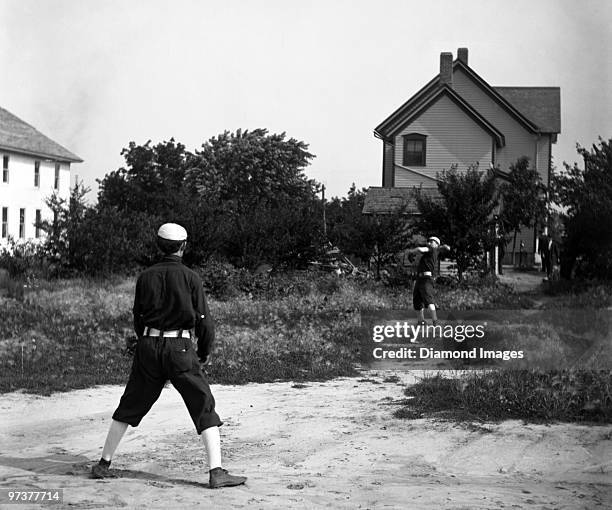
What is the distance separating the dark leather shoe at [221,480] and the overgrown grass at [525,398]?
2485 millimetres

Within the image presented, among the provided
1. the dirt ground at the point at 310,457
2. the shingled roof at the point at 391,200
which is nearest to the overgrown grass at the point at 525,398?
the dirt ground at the point at 310,457

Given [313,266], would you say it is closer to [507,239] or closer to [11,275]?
[507,239]

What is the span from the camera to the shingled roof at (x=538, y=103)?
34.1 metres

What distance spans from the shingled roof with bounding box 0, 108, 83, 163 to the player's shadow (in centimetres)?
2879

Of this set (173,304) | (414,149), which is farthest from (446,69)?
(173,304)

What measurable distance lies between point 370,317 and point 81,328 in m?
4.61

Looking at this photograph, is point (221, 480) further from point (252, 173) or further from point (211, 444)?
point (252, 173)

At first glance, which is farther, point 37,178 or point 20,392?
point 37,178

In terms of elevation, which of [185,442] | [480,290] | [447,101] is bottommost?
[185,442]

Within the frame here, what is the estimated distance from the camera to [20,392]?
897 centimetres

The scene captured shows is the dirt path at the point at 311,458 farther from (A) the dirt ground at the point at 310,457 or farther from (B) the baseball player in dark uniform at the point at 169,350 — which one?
(B) the baseball player in dark uniform at the point at 169,350

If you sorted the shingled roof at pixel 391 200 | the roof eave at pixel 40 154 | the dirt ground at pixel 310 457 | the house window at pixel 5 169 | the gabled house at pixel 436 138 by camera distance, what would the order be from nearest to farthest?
1. the dirt ground at pixel 310 457
2. the shingled roof at pixel 391 200
3. the gabled house at pixel 436 138
4. the roof eave at pixel 40 154
5. the house window at pixel 5 169

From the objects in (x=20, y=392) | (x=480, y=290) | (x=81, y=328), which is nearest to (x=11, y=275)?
(x=81, y=328)

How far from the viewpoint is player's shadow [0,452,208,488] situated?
18.2 ft
